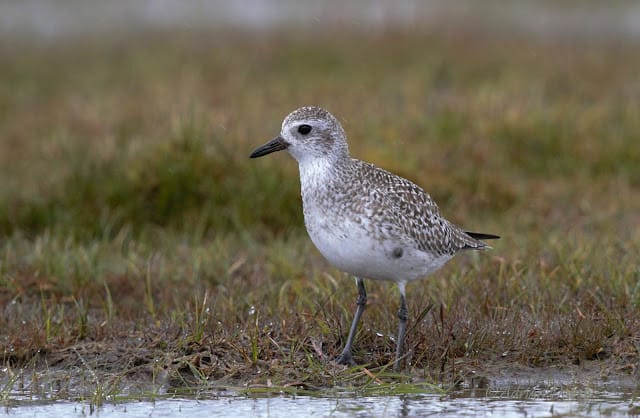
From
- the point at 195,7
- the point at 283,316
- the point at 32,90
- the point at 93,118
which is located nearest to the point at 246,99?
the point at 93,118

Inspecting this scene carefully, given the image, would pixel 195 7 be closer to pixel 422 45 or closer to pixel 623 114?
pixel 422 45

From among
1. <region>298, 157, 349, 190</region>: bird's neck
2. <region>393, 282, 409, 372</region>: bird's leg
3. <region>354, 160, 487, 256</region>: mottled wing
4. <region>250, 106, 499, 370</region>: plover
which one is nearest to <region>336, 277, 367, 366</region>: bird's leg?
<region>250, 106, 499, 370</region>: plover

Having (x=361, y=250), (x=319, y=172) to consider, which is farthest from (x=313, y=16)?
(x=361, y=250)

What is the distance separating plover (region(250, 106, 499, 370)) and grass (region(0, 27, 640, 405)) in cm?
35

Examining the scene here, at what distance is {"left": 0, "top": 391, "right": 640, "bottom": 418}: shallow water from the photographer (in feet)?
18.7

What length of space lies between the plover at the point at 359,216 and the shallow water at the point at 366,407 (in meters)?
0.43

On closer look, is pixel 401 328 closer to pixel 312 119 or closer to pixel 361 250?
pixel 361 250

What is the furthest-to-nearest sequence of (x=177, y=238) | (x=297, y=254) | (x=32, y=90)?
1. (x=32, y=90)
2. (x=177, y=238)
3. (x=297, y=254)

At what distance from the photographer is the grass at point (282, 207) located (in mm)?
6512

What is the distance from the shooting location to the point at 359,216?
6.29 meters

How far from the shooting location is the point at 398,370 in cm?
630

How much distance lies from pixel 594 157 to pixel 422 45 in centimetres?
494

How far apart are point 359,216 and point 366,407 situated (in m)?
1.08

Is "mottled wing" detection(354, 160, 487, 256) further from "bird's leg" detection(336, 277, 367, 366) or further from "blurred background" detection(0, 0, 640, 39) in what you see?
"blurred background" detection(0, 0, 640, 39)
